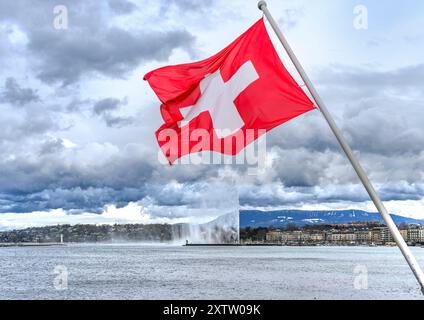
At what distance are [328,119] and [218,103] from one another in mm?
2394

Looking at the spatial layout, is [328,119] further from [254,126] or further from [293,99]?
[254,126]

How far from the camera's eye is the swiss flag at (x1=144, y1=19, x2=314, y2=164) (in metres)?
8.48

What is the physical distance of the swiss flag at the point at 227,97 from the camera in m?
8.48

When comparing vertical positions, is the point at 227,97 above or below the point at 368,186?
above

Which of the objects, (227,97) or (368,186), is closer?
(368,186)

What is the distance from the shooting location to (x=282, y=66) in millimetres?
8492

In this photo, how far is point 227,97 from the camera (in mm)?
8969

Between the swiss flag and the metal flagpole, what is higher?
the swiss flag

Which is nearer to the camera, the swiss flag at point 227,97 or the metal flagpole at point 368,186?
the metal flagpole at point 368,186

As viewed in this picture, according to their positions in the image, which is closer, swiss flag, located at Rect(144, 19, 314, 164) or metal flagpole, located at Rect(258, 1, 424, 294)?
metal flagpole, located at Rect(258, 1, 424, 294)
